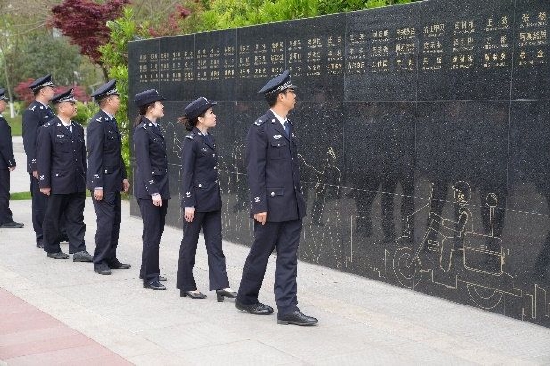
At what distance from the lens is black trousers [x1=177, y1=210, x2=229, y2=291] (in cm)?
730

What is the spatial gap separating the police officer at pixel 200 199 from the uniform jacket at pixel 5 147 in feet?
16.6

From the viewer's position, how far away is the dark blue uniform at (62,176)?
917 cm

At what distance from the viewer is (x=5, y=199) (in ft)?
38.3

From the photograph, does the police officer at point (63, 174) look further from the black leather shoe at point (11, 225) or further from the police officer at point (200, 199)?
the black leather shoe at point (11, 225)

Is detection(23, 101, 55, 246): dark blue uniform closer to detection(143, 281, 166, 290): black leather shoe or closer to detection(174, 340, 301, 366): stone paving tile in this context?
detection(143, 281, 166, 290): black leather shoe

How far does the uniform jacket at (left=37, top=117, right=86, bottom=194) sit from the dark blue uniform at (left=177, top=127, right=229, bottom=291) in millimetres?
2311

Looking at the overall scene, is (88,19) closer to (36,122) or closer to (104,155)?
(36,122)

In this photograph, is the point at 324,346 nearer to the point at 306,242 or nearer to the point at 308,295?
the point at 308,295

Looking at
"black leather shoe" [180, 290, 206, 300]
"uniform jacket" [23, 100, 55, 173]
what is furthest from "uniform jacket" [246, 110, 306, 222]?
"uniform jacket" [23, 100, 55, 173]

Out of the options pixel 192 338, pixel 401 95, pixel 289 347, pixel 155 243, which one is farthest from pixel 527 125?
pixel 155 243

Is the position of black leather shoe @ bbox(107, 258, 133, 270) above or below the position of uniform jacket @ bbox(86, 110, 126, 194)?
below

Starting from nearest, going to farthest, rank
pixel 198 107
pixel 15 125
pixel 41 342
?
pixel 41 342 → pixel 198 107 → pixel 15 125

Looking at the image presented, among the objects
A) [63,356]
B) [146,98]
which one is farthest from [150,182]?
[63,356]

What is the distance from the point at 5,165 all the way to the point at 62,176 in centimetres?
293
